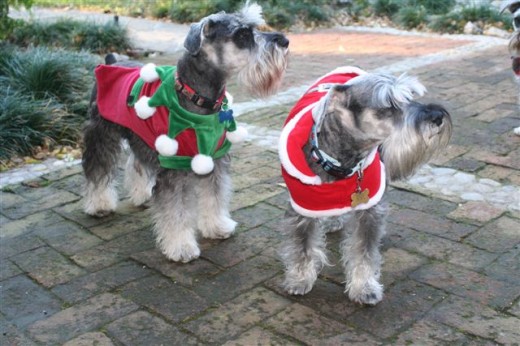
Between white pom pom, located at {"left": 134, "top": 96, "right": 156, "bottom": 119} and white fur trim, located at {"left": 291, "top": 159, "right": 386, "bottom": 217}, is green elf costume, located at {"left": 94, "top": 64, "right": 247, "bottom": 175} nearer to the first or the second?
white pom pom, located at {"left": 134, "top": 96, "right": 156, "bottom": 119}

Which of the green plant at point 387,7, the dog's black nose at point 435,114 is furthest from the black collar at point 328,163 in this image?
the green plant at point 387,7

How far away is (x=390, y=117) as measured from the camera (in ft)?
10.2

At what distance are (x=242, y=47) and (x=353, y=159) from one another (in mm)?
1123

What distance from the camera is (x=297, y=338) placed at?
3250mm

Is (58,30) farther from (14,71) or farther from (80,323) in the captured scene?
(80,323)

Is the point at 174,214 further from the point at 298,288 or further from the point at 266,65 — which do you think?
the point at 266,65

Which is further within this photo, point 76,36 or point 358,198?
point 76,36

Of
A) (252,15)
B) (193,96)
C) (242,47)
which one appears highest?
(252,15)

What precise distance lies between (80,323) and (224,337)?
86 cm

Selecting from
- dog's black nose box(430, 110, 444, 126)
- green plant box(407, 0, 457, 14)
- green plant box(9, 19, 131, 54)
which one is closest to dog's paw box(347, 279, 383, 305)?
dog's black nose box(430, 110, 444, 126)

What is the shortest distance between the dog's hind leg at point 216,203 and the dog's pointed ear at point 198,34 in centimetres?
85

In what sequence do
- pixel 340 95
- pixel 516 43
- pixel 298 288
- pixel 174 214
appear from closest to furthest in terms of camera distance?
1. pixel 340 95
2. pixel 298 288
3. pixel 174 214
4. pixel 516 43

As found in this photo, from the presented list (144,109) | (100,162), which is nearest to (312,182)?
(144,109)

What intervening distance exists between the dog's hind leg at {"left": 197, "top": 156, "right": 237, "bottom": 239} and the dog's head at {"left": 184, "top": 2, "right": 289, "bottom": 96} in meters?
0.69
